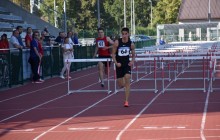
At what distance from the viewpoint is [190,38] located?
6950cm

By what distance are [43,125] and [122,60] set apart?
11.2 feet

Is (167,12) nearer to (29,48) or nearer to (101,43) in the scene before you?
(29,48)

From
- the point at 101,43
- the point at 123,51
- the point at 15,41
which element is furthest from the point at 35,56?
the point at 123,51

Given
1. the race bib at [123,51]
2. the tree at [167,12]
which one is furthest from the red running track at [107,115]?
the tree at [167,12]

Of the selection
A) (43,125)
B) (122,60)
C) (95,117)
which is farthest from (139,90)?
(43,125)

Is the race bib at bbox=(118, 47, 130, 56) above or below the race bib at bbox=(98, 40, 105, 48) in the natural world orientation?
below

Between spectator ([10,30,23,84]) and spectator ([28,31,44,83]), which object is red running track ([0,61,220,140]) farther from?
spectator ([28,31,44,83])

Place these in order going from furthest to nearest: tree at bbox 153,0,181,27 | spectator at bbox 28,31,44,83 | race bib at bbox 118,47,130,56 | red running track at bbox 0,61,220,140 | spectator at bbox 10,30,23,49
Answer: tree at bbox 153,0,181,27 < spectator at bbox 28,31,44,83 < spectator at bbox 10,30,23,49 < race bib at bbox 118,47,130,56 < red running track at bbox 0,61,220,140

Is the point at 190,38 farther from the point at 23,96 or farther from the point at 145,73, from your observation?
the point at 23,96

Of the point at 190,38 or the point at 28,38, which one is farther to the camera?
the point at 190,38

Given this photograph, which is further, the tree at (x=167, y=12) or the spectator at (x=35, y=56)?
the tree at (x=167, y=12)

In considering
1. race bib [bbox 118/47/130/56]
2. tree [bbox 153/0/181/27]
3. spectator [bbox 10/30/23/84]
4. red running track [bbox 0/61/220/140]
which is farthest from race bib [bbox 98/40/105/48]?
tree [bbox 153/0/181/27]

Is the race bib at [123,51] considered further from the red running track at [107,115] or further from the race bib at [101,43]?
the race bib at [101,43]

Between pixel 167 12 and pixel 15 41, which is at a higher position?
pixel 167 12
